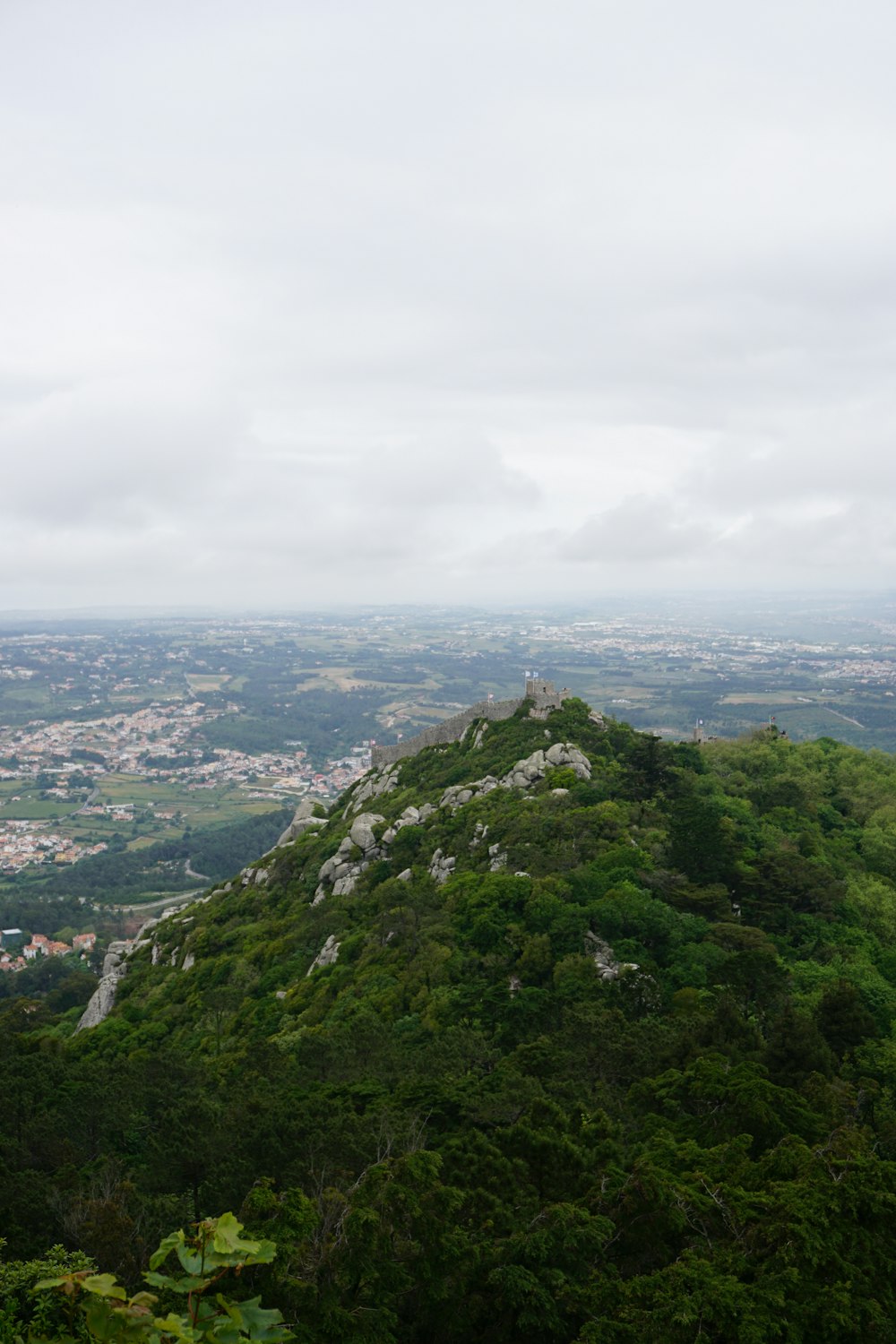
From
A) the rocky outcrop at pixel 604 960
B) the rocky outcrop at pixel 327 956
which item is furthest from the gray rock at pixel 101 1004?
the rocky outcrop at pixel 604 960

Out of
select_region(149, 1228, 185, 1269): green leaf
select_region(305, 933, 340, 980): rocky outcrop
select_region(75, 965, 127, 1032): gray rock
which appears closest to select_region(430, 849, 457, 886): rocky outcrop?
select_region(305, 933, 340, 980): rocky outcrop

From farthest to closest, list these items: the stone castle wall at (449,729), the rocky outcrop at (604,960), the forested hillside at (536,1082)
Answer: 1. the stone castle wall at (449,729)
2. the rocky outcrop at (604,960)
3. the forested hillside at (536,1082)

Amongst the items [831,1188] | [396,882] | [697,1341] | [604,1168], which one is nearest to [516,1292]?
[697,1341]

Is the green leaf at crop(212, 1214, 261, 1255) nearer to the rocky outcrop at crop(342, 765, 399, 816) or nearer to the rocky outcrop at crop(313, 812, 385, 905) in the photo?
the rocky outcrop at crop(313, 812, 385, 905)

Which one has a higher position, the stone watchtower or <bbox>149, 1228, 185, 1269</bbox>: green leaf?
<bbox>149, 1228, 185, 1269</bbox>: green leaf

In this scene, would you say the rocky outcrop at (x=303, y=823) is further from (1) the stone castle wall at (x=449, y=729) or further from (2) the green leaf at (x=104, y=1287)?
(2) the green leaf at (x=104, y=1287)

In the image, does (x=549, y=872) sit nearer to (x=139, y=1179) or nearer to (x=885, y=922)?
(x=885, y=922)
